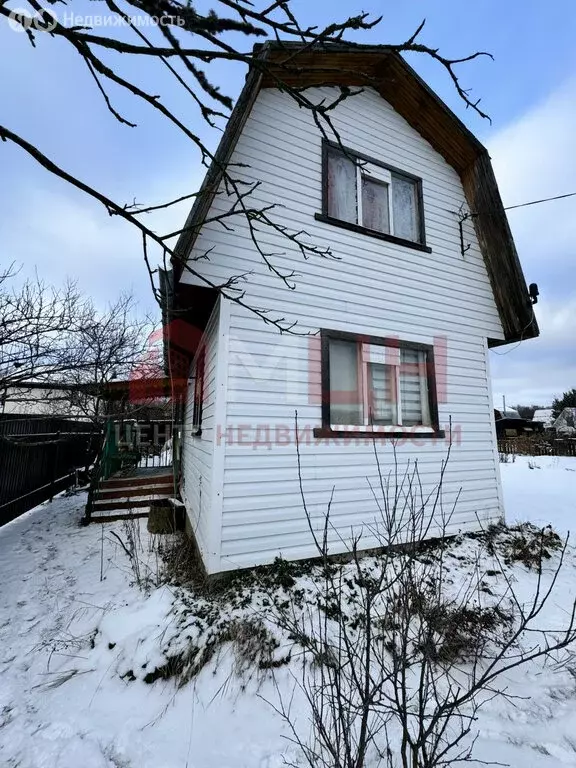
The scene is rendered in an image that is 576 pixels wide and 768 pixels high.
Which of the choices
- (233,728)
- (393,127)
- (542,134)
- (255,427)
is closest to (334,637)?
(233,728)

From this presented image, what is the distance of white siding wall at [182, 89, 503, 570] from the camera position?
3.97 m

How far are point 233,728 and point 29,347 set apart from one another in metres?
5.74

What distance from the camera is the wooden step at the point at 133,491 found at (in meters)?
7.12

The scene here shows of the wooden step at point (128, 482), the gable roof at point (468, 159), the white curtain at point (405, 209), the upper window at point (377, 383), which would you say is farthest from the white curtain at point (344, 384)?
the wooden step at point (128, 482)

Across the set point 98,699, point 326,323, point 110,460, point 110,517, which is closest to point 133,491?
point 110,517

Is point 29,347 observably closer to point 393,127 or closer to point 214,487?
point 214,487

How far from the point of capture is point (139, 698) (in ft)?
8.14

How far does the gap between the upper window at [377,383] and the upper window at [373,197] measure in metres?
1.79

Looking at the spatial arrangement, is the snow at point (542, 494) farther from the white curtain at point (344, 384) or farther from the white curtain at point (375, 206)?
the white curtain at point (375, 206)

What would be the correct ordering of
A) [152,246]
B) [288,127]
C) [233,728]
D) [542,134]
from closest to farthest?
[152,246]
[233,728]
[288,127]
[542,134]

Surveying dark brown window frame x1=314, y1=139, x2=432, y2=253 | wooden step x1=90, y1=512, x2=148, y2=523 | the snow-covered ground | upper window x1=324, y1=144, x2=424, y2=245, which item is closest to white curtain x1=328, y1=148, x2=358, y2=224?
upper window x1=324, y1=144, x2=424, y2=245

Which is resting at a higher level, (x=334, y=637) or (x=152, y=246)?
(x=152, y=246)

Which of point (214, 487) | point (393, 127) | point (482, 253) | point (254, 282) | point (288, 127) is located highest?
point (393, 127)

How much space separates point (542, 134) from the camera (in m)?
7.09
